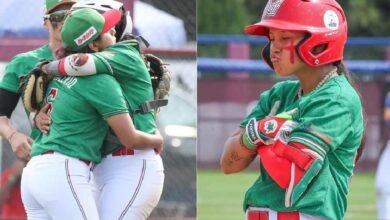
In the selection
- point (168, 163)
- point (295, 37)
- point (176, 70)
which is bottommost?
point (168, 163)

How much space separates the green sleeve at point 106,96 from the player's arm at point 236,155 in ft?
1.90

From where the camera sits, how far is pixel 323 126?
4047mm

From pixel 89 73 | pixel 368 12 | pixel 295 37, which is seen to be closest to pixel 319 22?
pixel 295 37

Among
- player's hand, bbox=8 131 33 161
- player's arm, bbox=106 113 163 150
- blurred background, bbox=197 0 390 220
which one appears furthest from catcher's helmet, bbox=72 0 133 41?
blurred background, bbox=197 0 390 220

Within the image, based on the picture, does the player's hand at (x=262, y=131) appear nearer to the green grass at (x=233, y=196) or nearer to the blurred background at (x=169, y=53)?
the blurred background at (x=169, y=53)

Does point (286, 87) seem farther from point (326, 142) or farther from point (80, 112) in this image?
point (80, 112)

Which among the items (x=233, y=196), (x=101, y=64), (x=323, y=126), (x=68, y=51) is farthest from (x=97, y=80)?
(x=233, y=196)

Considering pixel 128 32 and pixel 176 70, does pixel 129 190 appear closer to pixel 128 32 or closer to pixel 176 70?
pixel 128 32

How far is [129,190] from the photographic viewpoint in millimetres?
4887

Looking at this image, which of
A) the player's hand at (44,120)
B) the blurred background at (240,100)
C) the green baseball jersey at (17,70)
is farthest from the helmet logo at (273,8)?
the blurred background at (240,100)

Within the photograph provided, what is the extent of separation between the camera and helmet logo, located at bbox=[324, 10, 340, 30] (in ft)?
13.9

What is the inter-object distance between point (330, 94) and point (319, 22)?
0.29m

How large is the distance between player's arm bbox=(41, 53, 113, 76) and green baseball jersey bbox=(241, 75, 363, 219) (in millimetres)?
864

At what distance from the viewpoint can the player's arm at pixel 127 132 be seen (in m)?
4.71
